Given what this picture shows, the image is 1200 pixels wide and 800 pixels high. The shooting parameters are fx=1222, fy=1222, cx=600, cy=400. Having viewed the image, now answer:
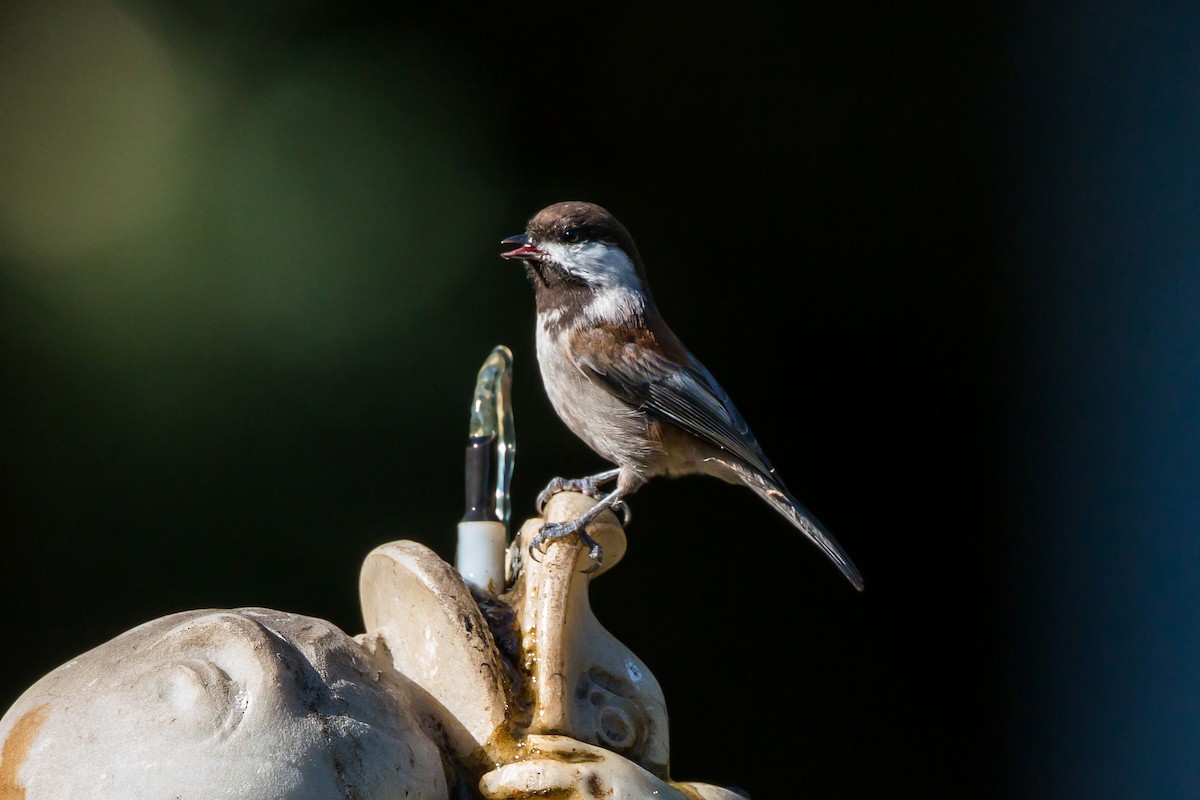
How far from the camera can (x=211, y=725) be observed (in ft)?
3.83

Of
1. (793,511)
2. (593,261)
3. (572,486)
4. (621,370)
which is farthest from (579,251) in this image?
(793,511)

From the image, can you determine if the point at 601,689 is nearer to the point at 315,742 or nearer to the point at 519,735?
the point at 519,735

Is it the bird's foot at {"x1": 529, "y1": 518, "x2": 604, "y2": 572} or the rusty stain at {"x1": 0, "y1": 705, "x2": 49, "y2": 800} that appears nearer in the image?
the rusty stain at {"x1": 0, "y1": 705, "x2": 49, "y2": 800}

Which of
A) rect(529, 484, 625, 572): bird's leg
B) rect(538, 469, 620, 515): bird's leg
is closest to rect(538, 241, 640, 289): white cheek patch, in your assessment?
rect(538, 469, 620, 515): bird's leg

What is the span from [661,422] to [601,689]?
2.00 feet

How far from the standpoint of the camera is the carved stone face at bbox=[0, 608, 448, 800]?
113 cm

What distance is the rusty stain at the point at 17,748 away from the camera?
3.78 ft

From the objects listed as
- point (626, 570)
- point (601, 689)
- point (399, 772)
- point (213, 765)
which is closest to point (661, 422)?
point (601, 689)

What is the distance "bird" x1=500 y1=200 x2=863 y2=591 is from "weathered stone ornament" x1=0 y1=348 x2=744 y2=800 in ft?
1.09

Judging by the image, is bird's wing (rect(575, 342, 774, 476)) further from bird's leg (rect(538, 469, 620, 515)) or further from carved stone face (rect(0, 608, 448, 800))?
carved stone face (rect(0, 608, 448, 800))

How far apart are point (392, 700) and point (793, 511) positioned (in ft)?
2.92

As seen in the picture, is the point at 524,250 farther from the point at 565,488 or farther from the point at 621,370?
the point at 565,488

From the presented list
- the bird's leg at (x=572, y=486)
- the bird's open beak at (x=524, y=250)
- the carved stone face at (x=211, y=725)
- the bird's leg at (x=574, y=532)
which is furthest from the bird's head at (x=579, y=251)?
the carved stone face at (x=211, y=725)

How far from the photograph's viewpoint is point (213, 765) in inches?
44.9
